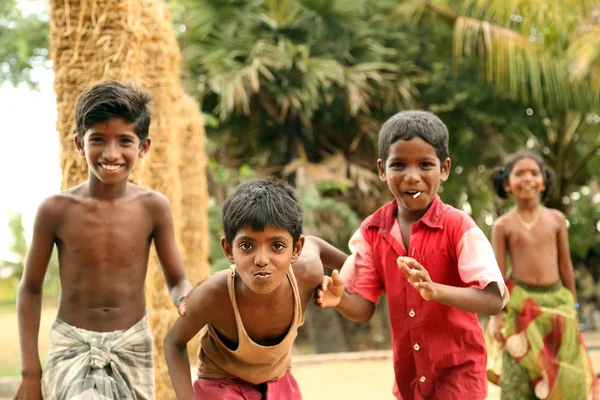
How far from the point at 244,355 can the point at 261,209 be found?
1.71 feet

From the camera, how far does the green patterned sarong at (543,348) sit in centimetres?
438

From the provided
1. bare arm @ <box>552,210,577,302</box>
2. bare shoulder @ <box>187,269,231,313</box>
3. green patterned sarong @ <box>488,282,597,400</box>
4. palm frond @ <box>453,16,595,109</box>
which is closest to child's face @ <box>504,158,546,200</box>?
bare arm @ <box>552,210,577,302</box>

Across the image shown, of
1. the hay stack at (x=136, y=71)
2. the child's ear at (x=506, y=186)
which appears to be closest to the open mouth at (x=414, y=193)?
the hay stack at (x=136, y=71)

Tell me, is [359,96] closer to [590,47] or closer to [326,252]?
[590,47]

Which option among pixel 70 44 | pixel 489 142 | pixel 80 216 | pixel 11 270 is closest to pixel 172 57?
pixel 70 44

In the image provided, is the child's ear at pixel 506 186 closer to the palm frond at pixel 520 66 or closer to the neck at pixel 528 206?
the neck at pixel 528 206

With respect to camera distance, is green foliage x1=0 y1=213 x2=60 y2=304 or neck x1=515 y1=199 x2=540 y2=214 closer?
neck x1=515 y1=199 x2=540 y2=214

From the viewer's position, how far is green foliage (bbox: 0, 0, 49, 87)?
11.2 m

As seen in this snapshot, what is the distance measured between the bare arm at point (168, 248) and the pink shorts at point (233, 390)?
1.32 ft

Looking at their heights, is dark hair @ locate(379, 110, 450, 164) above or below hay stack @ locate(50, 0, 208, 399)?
below

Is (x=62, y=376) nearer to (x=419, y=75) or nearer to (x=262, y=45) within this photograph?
(x=262, y=45)

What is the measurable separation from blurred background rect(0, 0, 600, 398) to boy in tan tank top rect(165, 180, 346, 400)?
299 inches

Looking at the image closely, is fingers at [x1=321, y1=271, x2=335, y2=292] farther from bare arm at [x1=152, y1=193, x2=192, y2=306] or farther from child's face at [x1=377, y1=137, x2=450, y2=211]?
bare arm at [x1=152, y1=193, x2=192, y2=306]

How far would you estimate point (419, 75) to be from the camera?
41.6ft
